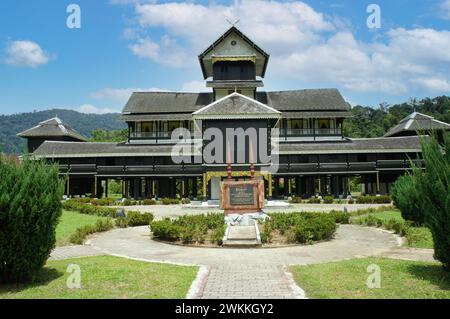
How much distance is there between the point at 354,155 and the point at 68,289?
38.7 m

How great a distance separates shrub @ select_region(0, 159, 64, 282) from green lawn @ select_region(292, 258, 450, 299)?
601cm

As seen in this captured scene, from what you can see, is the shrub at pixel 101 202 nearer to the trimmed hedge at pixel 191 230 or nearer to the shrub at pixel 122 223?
the shrub at pixel 122 223

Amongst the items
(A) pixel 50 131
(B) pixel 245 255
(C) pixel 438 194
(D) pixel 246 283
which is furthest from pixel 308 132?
(D) pixel 246 283

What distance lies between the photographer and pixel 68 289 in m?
8.51

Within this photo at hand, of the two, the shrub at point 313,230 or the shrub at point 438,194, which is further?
the shrub at point 313,230

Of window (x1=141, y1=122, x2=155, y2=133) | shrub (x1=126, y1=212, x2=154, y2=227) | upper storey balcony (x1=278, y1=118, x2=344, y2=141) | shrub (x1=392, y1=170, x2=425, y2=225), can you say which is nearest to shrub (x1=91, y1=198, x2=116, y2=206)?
window (x1=141, y1=122, x2=155, y2=133)

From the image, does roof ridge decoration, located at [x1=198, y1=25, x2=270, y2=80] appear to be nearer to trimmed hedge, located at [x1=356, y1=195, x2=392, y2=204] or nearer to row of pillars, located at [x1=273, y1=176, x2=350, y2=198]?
row of pillars, located at [x1=273, y1=176, x2=350, y2=198]

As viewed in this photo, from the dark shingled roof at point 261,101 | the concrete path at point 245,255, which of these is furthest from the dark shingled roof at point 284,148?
the concrete path at point 245,255

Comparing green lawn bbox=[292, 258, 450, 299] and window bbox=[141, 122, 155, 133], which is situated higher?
window bbox=[141, 122, 155, 133]

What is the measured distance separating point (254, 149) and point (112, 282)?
2716cm

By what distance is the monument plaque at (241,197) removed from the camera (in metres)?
20.6

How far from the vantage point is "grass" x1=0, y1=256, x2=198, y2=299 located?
26.3ft

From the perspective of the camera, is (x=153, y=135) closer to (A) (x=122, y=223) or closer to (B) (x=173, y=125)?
(B) (x=173, y=125)

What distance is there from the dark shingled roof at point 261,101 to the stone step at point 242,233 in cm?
2940
